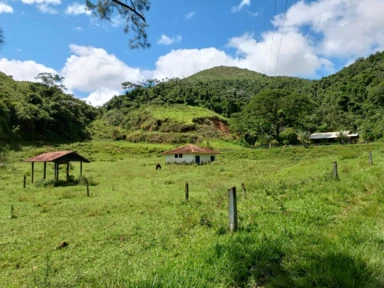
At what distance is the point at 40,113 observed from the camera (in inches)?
2120

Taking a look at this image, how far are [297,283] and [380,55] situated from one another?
110706 millimetres

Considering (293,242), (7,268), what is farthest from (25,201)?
(293,242)

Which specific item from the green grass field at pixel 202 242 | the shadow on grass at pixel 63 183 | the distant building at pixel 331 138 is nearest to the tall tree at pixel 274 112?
the distant building at pixel 331 138

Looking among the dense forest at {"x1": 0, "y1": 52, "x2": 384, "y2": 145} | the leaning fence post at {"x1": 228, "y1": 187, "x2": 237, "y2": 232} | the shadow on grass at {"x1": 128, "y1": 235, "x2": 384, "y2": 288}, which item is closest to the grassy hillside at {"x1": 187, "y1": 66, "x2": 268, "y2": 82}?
the dense forest at {"x1": 0, "y1": 52, "x2": 384, "y2": 145}

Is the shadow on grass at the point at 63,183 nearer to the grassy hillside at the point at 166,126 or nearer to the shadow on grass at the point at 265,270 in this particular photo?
the shadow on grass at the point at 265,270

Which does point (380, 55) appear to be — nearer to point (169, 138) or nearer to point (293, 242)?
point (169, 138)

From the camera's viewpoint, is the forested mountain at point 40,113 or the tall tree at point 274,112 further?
the tall tree at point 274,112

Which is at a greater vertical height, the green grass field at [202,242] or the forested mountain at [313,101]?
the forested mountain at [313,101]

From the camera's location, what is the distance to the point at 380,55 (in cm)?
8969

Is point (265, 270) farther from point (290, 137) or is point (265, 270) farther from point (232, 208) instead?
point (290, 137)

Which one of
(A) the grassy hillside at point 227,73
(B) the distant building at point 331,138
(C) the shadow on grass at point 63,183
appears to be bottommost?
(C) the shadow on grass at point 63,183

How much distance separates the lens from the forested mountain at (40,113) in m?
49.5

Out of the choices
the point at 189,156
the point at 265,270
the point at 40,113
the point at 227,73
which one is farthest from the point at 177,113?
the point at 227,73

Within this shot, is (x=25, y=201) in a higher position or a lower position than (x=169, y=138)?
lower
